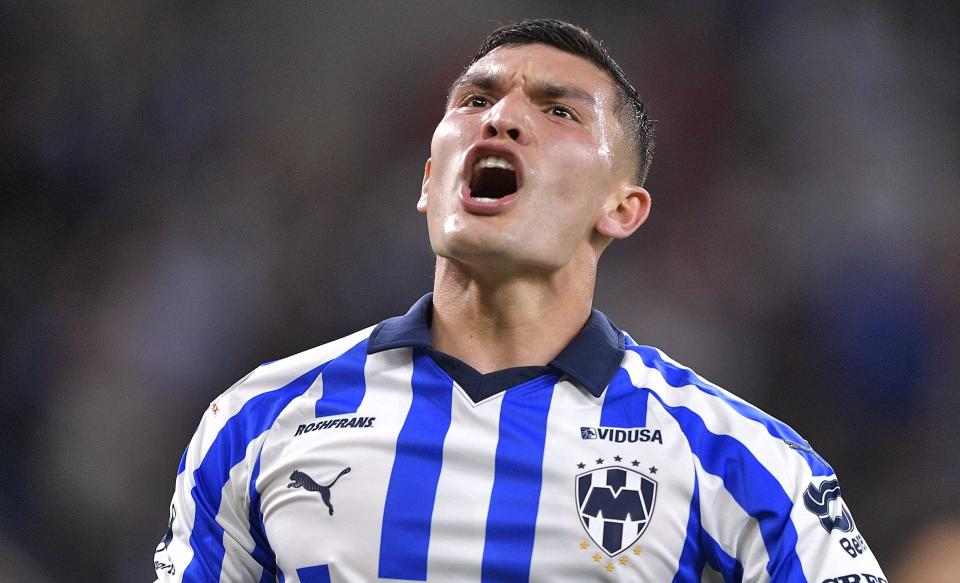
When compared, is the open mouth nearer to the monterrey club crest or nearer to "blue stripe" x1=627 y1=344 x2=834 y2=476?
"blue stripe" x1=627 y1=344 x2=834 y2=476

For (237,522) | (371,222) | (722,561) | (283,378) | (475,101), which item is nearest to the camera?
(722,561)

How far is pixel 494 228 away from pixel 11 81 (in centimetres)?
368

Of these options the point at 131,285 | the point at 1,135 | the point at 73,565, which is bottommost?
the point at 73,565

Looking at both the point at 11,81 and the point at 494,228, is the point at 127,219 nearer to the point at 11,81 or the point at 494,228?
the point at 11,81

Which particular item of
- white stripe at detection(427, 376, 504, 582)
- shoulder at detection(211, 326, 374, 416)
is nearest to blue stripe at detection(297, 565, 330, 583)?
white stripe at detection(427, 376, 504, 582)

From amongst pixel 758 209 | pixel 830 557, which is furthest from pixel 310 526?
pixel 758 209

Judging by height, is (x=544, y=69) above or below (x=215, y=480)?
above

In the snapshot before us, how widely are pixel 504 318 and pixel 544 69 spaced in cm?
65

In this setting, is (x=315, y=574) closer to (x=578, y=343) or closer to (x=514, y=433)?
(x=514, y=433)

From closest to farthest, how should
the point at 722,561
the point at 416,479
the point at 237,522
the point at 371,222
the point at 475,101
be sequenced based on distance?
the point at 722,561
the point at 416,479
the point at 237,522
the point at 475,101
the point at 371,222

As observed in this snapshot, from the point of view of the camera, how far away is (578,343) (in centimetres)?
Answer: 238

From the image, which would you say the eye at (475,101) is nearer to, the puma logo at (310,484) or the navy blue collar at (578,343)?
A: the navy blue collar at (578,343)

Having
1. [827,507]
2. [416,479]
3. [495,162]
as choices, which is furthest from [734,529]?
[495,162]

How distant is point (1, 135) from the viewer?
16.0 feet
